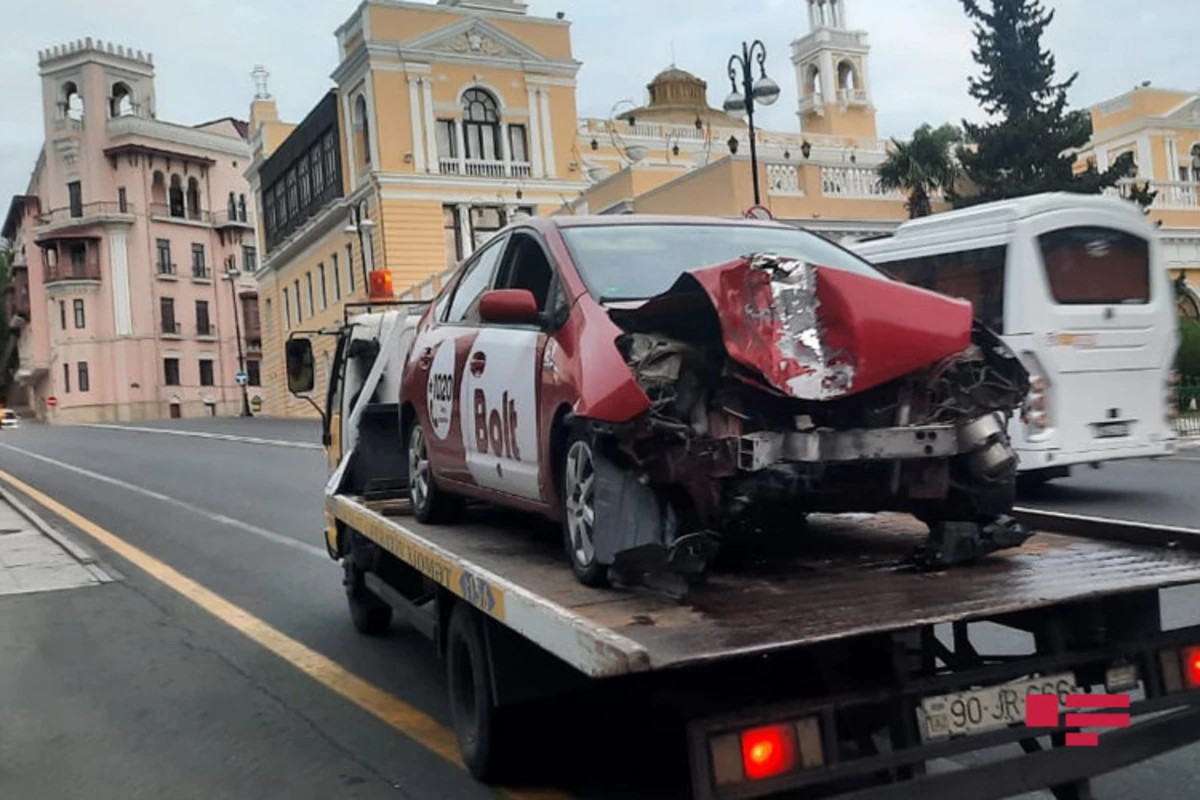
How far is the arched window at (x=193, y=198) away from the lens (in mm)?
81125

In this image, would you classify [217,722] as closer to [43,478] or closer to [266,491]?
[266,491]

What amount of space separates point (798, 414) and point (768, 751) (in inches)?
50.9

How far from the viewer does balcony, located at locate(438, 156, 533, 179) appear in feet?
157

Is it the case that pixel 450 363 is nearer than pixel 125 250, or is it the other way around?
pixel 450 363

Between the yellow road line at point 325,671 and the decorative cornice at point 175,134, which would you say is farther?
the decorative cornice at point 175,134

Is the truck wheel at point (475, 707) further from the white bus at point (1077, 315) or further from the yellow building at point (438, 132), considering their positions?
the yellow building at point (438, 132)

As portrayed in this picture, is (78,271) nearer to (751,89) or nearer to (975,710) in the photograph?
(751,89)

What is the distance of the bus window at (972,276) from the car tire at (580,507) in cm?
811

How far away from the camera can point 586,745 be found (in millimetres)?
5191

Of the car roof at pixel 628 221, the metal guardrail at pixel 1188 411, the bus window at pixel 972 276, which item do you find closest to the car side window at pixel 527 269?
the car roof at pixel 628 221

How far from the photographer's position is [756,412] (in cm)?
420

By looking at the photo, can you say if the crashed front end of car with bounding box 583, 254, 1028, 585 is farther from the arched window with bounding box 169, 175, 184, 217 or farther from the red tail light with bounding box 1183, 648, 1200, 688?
the arched window with bounding box 169, 175, 184, 217

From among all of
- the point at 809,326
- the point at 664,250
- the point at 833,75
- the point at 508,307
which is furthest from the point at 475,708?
the point at 833,75

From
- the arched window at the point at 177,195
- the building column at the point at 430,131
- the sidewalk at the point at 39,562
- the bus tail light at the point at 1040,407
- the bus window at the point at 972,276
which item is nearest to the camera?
the sidewalk at the point at 39,562
